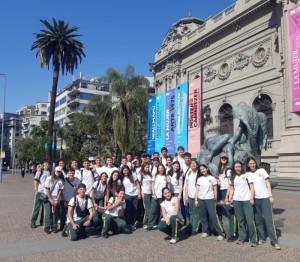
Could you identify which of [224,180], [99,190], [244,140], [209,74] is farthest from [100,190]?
[209,74]

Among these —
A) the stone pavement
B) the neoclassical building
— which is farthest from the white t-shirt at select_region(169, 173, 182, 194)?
the neoclassical building

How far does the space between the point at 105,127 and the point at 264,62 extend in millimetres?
16132

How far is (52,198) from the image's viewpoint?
340 inches

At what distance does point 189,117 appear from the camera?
32.8 meters

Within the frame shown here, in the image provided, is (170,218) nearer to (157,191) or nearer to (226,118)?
(157,191)

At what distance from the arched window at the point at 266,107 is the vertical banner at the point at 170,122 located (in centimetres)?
822

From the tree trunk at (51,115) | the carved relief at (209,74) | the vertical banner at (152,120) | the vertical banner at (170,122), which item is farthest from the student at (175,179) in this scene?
the vertical banner at (152,120)

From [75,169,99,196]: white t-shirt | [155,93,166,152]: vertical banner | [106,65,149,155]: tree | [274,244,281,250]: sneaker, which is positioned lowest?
[274,244,281,250]: sneaker

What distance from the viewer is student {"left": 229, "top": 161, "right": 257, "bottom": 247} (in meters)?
6.91

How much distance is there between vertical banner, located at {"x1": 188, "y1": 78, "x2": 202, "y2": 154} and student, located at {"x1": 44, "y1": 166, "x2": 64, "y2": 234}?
935 inches

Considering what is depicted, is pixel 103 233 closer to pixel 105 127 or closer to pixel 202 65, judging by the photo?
pixel 105 127

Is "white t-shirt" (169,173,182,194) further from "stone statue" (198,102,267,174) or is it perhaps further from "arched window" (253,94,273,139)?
"arched window" (253,94,273,139)

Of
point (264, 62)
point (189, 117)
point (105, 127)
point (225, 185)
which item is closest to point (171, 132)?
point (189, 117)

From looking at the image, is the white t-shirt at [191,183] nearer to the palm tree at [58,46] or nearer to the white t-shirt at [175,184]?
the white t-shirt at [175,184]
